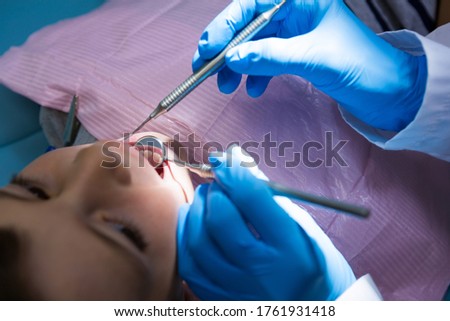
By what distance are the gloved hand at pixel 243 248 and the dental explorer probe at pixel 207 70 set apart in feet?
0.61

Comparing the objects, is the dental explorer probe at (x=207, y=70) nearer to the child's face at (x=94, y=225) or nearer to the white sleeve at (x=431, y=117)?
the child's face at (x=94, y=225)

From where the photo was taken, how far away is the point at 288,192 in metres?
0.67

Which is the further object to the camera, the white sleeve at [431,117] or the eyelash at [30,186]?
the white sleeve at [431,117]

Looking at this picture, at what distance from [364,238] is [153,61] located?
0.62 metres

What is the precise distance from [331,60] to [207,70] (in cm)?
24

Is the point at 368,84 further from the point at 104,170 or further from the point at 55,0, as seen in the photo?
the point at 55,0

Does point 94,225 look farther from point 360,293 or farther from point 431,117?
point 431,117

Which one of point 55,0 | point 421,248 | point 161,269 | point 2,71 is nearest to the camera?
point 161,269

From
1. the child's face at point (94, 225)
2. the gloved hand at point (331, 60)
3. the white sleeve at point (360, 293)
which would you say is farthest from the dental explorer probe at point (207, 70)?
the white sleeve at point (360, 293)

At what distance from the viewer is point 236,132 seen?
959mm

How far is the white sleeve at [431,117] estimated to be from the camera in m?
0.86

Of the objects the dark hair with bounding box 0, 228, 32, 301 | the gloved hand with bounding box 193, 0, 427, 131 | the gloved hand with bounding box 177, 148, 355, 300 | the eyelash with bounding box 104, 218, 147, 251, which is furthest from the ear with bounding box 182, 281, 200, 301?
the gloved hand with bounding box 193, 0, 427, 131

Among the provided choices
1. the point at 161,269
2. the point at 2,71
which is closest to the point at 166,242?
the point at 161,269

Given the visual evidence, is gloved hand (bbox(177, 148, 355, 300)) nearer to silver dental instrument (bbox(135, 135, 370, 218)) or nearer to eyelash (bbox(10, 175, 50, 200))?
silver dental instrument (bbox(135, 135, 370, 218))
